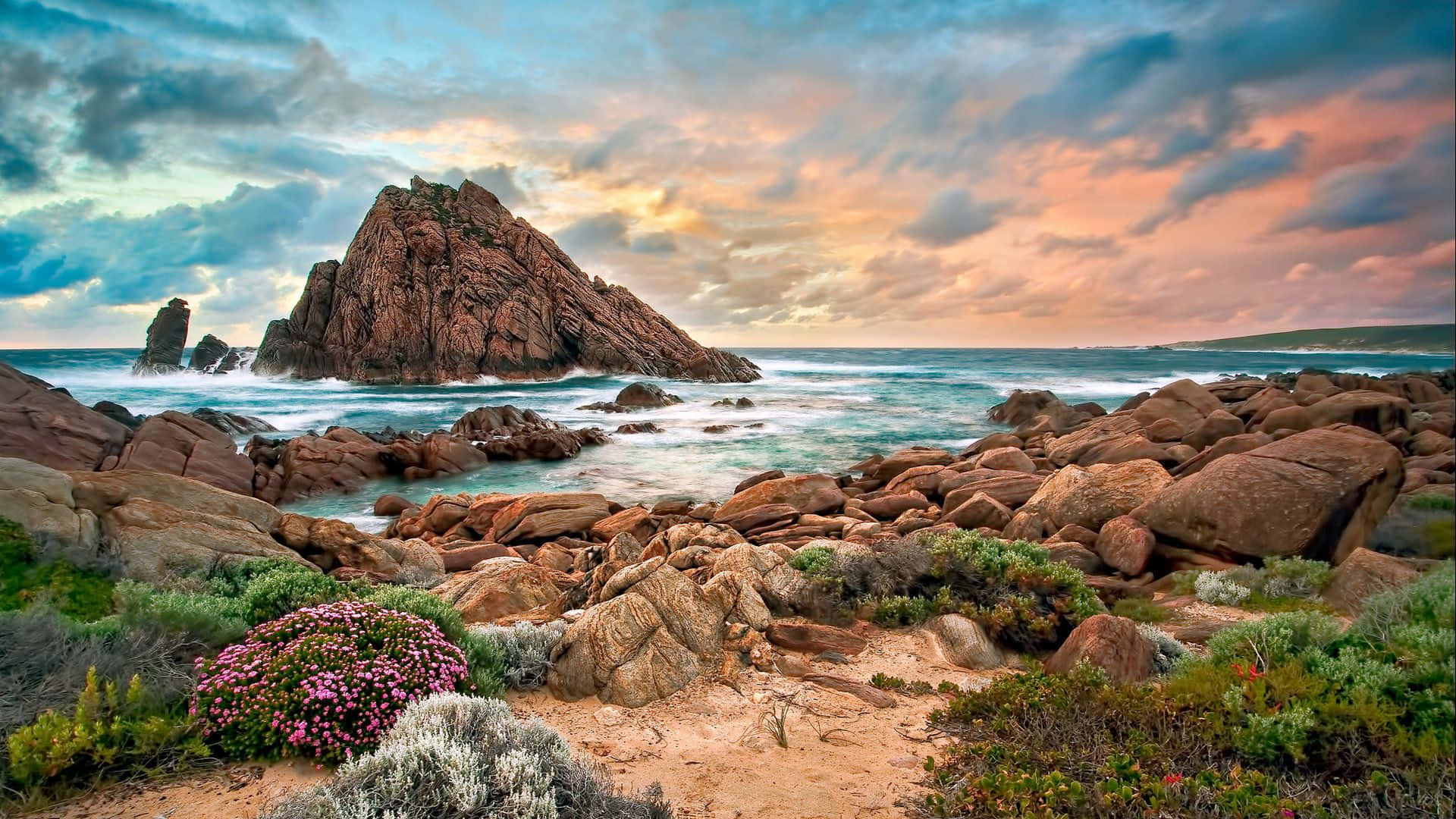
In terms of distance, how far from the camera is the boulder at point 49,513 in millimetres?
7582

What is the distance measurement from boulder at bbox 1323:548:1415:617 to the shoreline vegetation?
0.06m

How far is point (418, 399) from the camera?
5200 cm

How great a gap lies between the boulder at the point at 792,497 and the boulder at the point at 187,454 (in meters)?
14.0

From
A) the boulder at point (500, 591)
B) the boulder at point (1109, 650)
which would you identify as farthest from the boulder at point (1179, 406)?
the boulder at point (500, 591)

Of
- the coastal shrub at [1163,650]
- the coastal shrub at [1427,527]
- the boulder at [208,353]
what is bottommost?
the coastal shrub at [1163,650]

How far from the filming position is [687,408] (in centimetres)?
4609

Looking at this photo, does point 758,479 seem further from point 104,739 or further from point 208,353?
point 208,353

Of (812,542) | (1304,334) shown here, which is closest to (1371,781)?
(1304,334)

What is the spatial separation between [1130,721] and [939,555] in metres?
3.57

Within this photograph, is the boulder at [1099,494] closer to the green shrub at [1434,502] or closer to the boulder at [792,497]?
the boulder at [792,497]

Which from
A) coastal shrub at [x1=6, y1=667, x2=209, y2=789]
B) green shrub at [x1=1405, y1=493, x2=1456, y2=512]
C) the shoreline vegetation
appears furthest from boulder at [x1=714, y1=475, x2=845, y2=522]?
green shrub at [x1=1405, y1=493, x2=1456, y2=512]

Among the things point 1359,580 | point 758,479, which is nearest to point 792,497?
point 758,479

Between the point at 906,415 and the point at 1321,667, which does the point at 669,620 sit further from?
the point at 906,415

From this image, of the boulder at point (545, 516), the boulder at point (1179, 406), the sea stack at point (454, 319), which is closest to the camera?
the boulder at point (545, 516)
